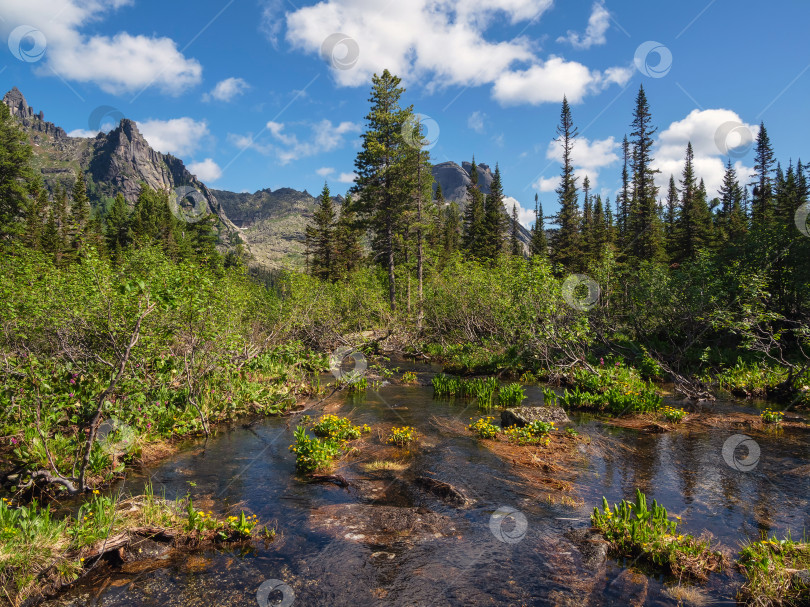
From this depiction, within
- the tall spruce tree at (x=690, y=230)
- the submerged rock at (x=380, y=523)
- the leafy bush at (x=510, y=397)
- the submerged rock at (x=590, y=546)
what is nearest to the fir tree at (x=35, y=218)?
the leafy bush at (x=510, y=397)

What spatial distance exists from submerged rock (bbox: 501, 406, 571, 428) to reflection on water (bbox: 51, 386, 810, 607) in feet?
4.52

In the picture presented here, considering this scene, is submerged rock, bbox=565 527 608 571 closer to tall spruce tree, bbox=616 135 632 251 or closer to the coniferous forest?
the coniferous forest

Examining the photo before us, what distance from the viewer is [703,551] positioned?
5.36 metres

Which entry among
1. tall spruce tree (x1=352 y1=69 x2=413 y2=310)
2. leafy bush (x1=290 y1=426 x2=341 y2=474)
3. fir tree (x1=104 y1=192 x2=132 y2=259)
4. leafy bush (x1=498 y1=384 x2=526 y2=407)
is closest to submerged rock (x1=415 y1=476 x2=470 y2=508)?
leafy bush (x1=290 y1=426 x2=341 y2=474)

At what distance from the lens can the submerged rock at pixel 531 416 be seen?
1155 centimetres

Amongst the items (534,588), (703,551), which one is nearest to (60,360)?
(534,588)

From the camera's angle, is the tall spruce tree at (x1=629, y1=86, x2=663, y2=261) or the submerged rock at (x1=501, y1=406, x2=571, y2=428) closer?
the submerged rock at (x1=501, y1=406, x2=571, y2=428)

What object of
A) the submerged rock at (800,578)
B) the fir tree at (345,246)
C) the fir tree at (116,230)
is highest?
the fir tree at (116,230)

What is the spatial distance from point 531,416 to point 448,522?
18.6 ft

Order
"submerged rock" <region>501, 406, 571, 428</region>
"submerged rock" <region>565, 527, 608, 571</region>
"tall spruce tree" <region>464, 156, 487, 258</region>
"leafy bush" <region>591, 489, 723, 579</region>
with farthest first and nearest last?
"tall spruce tree" <region>464, 156, 487, 258</region> < "submerged rock" <region>501, 406, 571, 428</region> < "submerged rock" <region>565, 527, 608, 571</region> < "leafy bush" <region>591, 489, 723, 579</region>

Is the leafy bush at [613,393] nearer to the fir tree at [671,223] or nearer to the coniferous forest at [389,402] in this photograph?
the coniferous forest at [389,402]

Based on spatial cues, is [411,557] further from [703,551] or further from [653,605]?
[703,551]

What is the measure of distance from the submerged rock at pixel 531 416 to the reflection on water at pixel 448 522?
1.38 m

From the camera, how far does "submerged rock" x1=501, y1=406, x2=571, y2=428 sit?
1155 centimetres
